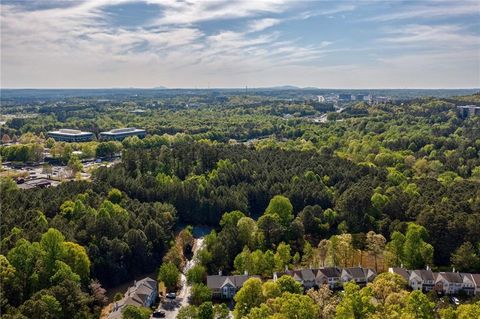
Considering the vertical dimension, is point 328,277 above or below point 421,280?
above

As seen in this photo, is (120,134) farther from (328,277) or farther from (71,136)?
(328,277)

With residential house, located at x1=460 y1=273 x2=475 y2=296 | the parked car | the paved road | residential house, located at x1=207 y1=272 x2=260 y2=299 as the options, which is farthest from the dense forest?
the parked car

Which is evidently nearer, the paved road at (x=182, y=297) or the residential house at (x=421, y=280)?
the paved road at (x=182, y=297)

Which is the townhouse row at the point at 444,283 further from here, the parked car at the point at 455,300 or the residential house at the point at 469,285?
the parked car at the point at 455,300

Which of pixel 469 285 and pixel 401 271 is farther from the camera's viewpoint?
pixel 401 271

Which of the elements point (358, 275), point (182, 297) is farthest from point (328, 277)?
point (182, 297)

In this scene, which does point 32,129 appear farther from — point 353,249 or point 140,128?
point 353,249

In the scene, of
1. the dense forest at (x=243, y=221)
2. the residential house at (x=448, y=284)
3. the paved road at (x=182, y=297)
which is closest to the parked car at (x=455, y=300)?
the residential house at (x=448, y=284)
